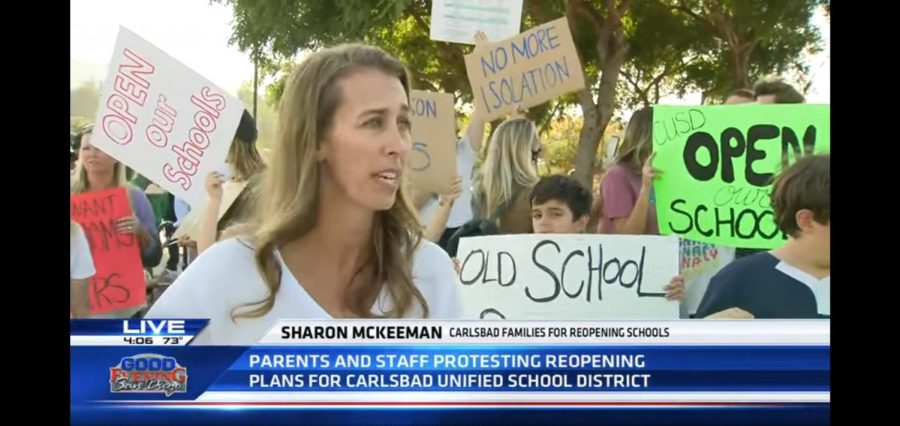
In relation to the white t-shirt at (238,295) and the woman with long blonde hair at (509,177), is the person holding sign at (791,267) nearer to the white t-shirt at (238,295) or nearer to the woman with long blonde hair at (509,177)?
the woman with long blonde hair at (509,177)

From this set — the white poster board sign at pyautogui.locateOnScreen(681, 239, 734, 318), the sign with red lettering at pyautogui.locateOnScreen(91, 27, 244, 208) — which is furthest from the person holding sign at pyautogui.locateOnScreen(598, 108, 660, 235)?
the sign with red lettering at pyautogui.locateOnScreen(91, 27, 244, 208)

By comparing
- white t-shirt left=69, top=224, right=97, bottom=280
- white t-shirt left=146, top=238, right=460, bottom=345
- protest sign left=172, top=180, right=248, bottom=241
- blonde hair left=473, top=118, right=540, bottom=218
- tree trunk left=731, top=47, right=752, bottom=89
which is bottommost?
white t-shirt left=146, top=238, right=460, bottom=345

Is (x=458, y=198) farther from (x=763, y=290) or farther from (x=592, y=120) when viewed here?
(x=763, y=290)

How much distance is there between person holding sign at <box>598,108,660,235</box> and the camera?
362 cm

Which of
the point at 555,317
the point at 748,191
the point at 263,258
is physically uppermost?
the point at 748,191

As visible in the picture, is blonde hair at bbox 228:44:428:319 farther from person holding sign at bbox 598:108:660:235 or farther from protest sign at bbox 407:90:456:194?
person holding sign at bbox 598:108:660:235

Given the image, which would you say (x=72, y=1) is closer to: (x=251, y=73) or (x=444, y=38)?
(x=251, y=73)

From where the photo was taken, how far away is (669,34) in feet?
11.8

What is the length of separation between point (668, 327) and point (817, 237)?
0.68 meters

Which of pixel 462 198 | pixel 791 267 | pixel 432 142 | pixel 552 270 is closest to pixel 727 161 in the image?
pixel 791 267

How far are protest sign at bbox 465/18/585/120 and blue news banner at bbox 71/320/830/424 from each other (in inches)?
36.5

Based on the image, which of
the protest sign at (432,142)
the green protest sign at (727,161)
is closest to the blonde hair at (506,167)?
the protest sign at (432,142)

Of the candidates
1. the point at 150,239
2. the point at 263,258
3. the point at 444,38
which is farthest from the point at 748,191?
the point at 150,239

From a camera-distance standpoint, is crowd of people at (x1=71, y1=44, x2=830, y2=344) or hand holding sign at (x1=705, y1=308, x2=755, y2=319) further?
hand holding sign at (x1=705, y1=308, x2=755, y2=319)
